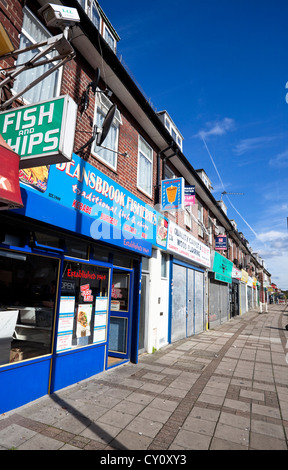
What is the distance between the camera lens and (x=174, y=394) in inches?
211

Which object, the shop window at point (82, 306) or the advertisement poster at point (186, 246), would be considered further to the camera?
the advertisement poster at point (186, 246)

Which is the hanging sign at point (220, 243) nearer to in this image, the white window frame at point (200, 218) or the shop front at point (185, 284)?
the white window frame at point (200, 218)

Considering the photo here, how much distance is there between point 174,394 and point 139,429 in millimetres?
1614

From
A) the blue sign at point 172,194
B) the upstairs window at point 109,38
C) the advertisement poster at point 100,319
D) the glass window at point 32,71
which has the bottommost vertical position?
the advertisement poster at point 100,319

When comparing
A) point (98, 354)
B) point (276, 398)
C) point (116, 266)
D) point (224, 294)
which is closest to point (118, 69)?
point (116, 266)

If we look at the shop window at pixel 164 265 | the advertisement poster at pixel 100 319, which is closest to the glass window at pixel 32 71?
the advertisement poster at pixel 100 319

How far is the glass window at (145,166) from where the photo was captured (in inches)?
358

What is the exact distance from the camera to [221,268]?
59.2 ft

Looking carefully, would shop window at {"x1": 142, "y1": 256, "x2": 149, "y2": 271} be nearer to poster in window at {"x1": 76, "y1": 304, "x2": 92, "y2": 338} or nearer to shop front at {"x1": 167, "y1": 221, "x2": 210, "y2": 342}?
shop front at {"x1": 167, "y1": 221, "x2": 210, "y2": 342}

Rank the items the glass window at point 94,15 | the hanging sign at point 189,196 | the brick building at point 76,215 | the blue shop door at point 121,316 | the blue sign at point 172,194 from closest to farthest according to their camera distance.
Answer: the brick building at point 76,215, the blue shop door at point 121,316, the glass window at point 94,15, the blue sign at point 172,194, the hanging sign at point 189,196

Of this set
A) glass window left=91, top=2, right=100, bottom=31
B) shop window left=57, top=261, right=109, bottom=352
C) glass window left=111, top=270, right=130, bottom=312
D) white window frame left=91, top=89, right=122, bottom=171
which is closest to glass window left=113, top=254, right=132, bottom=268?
glass window left=111, top=270, right=130, bottom=312

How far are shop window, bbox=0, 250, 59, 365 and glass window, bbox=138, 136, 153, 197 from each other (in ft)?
15.1

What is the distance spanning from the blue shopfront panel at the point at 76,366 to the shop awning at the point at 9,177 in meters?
3.22
